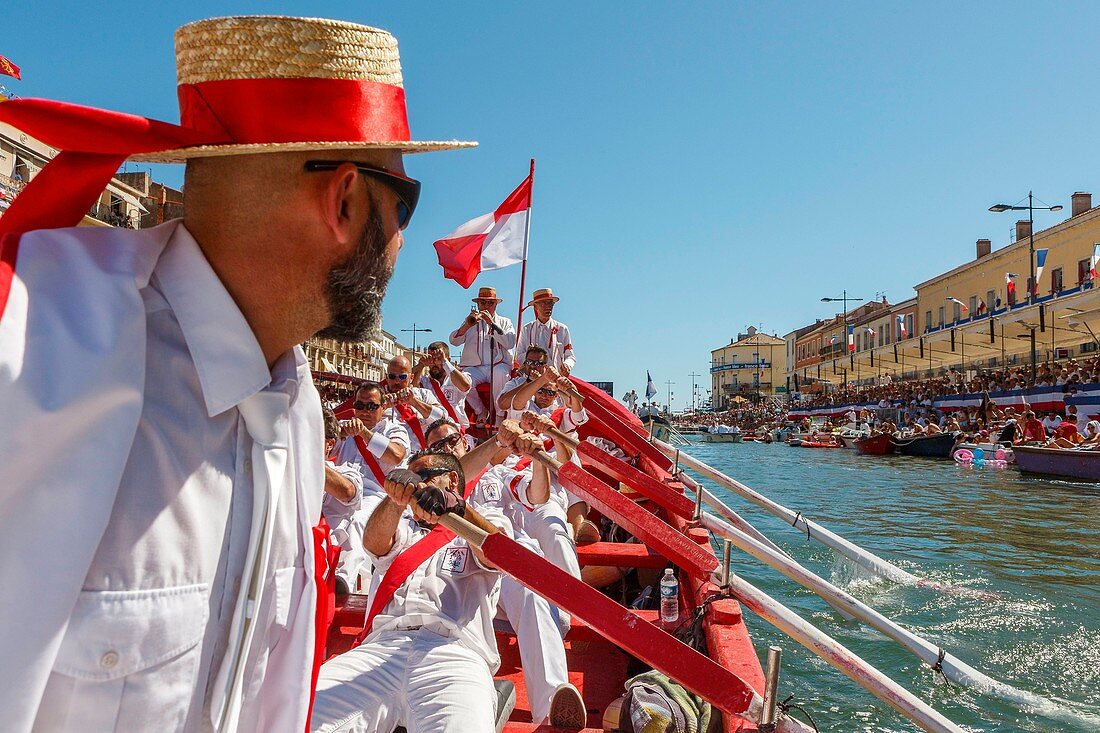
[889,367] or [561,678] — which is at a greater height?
[889,367]

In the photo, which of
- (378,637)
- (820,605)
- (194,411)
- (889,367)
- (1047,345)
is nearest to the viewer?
(194,411)

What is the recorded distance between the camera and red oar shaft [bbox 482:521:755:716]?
2746mm

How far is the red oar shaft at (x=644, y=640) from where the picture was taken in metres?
2.75

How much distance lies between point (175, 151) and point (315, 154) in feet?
0.67

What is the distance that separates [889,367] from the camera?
64.6m

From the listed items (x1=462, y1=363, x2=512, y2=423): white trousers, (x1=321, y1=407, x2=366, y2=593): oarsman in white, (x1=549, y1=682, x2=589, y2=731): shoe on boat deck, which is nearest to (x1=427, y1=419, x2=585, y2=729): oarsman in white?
(x1=549, y1=682, x2=589, y2=731): shoe on boat deck

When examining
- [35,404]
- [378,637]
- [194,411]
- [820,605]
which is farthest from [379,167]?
[820,605]

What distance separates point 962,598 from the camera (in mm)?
8734

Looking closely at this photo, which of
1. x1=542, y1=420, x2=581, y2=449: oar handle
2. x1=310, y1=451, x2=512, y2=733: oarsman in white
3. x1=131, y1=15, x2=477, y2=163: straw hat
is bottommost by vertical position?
x1=310, y1=451, x2=512, y2=733: oarsman in white

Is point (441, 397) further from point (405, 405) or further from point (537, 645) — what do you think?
point (537, 645)

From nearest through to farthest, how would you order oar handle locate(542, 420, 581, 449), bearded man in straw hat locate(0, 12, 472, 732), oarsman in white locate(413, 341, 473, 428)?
1. bearded man in straw hat locate(0, 12, 472, 732)
2. oar handle locate(542, 420, 581, 449)
3. oarsman in white locate(413, 341, 473, 428)

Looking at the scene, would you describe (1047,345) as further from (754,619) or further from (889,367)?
(754,619)

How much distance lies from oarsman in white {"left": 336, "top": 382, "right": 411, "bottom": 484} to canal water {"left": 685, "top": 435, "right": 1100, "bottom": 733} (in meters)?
3.83

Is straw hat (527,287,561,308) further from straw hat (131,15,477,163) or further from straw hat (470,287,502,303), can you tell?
straw hat (131,15,477,163)
